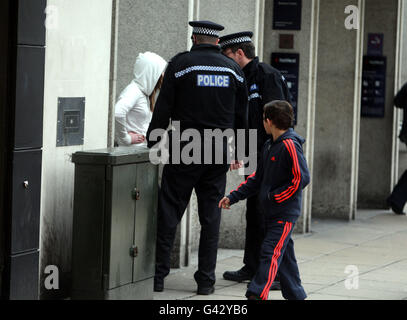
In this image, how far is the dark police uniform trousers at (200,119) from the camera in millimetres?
7125

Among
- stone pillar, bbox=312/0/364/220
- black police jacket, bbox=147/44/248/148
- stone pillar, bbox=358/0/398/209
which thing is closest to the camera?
black police jacket, bbox=147/44/248/148

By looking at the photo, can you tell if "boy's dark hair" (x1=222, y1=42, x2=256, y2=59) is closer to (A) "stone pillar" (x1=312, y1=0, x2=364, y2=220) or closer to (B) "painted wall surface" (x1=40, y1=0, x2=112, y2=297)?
(B) "painted wall surface" (x1=40, y1=0, x2=112, y2=297)

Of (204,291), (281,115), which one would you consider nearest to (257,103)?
(281,115)

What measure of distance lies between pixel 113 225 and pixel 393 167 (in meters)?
7.80

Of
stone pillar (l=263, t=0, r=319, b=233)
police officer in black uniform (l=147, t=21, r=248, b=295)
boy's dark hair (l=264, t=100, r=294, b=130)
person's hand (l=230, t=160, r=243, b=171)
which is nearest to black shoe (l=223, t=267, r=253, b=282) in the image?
police officer in black uniform (l=147, t=21, r=248, b=295)

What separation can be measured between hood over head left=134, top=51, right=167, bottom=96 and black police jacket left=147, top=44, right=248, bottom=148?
16.3 inches

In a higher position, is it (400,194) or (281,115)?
(281,115)

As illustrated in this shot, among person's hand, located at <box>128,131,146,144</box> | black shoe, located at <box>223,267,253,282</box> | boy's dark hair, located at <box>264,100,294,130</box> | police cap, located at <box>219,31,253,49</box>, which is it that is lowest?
black shoe, located at <box>223,267,253,282</box>

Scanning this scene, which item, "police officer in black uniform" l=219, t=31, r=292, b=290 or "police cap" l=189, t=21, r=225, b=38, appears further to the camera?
"police officer in black uniform" l=219, t=31, r=292, b=290

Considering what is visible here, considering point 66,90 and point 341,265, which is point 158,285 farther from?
point 341,265

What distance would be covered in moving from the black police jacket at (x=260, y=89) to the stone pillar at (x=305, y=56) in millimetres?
3032

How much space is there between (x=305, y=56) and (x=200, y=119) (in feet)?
12.9

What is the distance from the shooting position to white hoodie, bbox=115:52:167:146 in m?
7.50

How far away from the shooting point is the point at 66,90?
22.2ft
